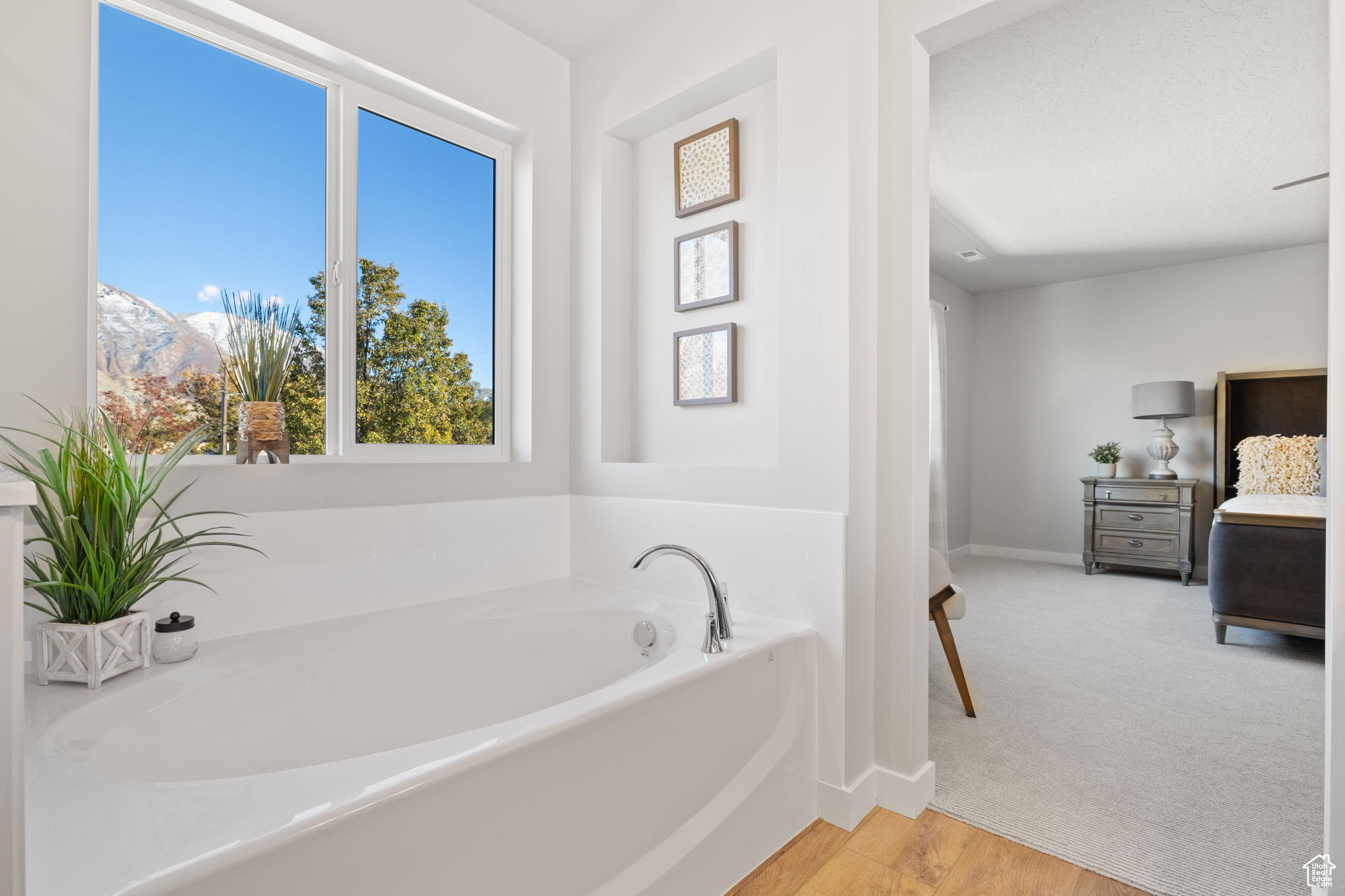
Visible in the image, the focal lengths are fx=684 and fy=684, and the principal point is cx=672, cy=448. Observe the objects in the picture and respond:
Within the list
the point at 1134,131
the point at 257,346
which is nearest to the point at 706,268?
the point at 257,346

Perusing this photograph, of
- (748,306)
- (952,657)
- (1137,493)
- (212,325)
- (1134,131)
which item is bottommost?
(952,657)

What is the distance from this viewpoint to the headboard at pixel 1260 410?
4.87 metres

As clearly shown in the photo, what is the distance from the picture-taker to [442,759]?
1.06 meters

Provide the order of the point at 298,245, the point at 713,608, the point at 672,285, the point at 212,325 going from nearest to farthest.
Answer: the point at 713,608
the point at 212,325
the point at 298,245
the point at 672,285

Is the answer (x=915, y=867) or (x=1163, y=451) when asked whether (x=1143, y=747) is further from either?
(x=1163, y=451)

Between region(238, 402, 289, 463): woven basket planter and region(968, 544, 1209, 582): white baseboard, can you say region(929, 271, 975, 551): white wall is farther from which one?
region(238, 402, 289, 463): woven basket planter

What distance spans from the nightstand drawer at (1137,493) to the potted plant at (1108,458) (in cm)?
9

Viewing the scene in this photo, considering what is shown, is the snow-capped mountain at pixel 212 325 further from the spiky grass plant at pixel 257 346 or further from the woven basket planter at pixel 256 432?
the woven basket planter at pixel 256 432

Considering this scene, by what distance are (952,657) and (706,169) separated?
1.98m

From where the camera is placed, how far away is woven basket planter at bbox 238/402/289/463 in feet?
6.27

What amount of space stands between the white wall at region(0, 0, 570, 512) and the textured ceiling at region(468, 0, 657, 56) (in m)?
0.05

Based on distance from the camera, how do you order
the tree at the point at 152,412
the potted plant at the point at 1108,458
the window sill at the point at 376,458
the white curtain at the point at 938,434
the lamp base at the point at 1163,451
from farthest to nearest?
the potted plant at the point at 1108,458, the lamp base at the point at 1163,451, the white curtain at the point at 938,434, the window sill at the point at 376,458, the tree at the point at 152,412

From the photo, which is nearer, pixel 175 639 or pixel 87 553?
pixel 87 553

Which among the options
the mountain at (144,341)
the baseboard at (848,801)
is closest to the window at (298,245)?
the mountain at (144,341)
